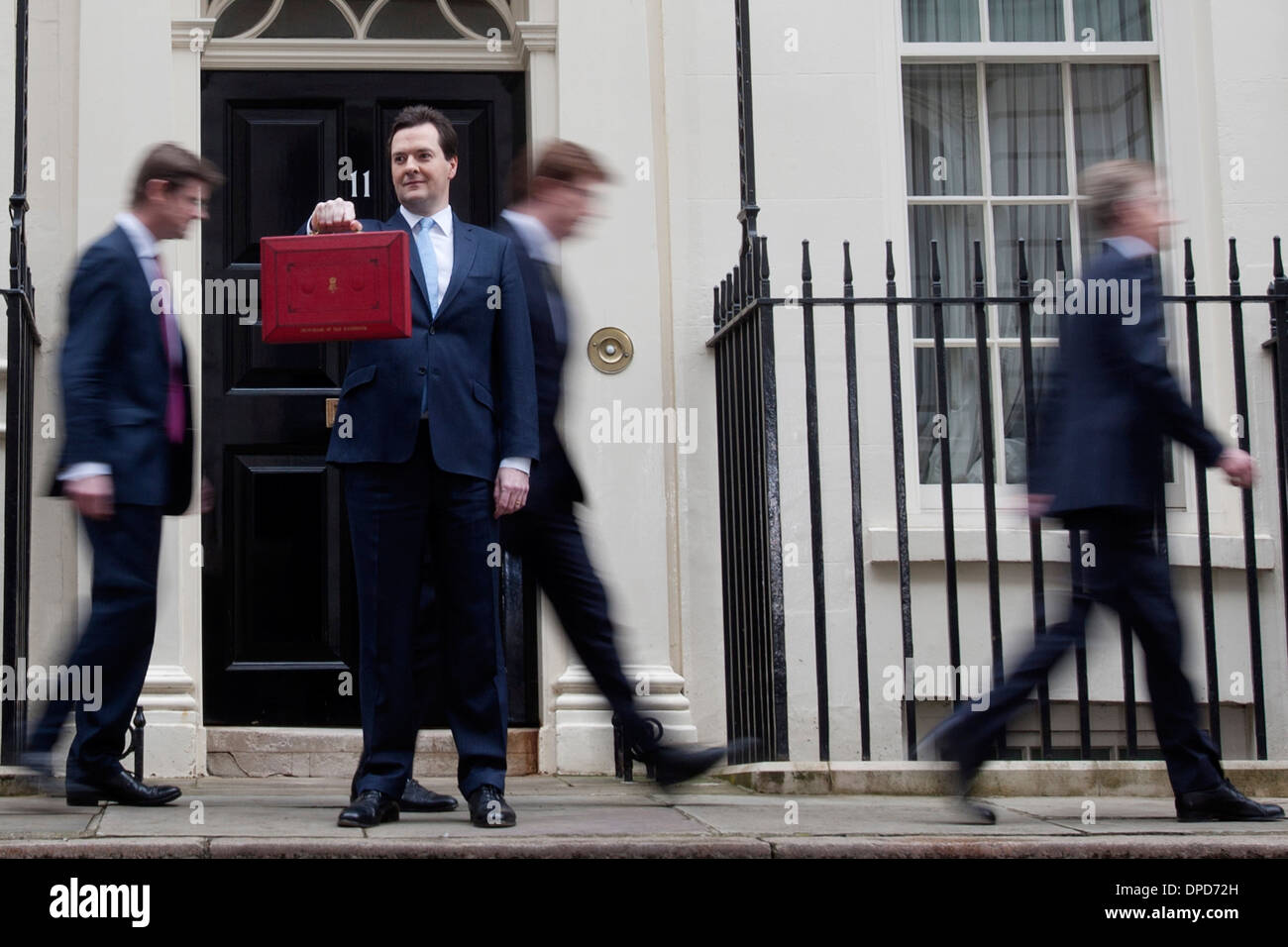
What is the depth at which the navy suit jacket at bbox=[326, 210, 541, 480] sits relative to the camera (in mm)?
4375

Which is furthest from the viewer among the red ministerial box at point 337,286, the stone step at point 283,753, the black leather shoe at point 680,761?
the stone step at point 283,753

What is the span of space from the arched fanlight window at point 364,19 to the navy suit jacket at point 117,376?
Answer: 8.32 ft

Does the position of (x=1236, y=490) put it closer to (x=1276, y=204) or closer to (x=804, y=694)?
(x=1276, y=204)

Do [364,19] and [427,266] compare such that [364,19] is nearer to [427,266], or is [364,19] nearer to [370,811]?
[427,266]

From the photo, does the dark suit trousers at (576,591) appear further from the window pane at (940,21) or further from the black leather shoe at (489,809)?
the window pane at (940,21)

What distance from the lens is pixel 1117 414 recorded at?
14.9 feet

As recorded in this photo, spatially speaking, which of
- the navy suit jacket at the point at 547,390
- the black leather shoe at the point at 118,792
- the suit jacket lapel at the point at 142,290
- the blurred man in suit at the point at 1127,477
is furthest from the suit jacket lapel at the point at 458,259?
the blurred man in suit at the point at 1127,477

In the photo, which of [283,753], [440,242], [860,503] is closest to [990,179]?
[860,503]

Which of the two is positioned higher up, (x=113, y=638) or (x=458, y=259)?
(x=458, y=259)

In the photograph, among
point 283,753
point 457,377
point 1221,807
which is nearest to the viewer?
point 457,377

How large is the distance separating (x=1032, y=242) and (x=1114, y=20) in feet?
3.46

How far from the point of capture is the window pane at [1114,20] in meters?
7.22

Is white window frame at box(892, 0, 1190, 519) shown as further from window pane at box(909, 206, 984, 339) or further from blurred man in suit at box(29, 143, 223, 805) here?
blurred man in suit at box(29, 143, 223, 805)

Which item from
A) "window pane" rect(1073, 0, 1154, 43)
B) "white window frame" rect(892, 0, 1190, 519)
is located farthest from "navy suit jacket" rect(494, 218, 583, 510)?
"window pane" rect(1073, 0, 1154, 43)
